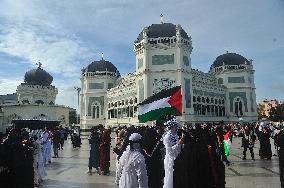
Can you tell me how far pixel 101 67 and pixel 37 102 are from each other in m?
15.1

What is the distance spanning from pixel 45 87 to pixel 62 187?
6293 centimetres

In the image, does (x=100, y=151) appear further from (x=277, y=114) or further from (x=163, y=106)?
(x=277, y=114)

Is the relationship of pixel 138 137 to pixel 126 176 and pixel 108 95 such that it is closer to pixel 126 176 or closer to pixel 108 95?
pixel 126 176

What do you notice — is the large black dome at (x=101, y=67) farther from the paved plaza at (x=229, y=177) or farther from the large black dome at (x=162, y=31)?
the paved plaza at (x=229, y=177)

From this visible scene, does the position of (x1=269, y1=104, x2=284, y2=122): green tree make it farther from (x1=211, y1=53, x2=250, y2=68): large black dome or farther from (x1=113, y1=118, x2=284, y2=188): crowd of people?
(x1=113, y1=118, x2=284, y2=188): crowd of people

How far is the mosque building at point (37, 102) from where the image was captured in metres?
62.5

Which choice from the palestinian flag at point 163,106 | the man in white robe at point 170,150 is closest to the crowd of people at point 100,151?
the palestinian flag at point 163,106

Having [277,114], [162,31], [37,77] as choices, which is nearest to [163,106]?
[162,31]

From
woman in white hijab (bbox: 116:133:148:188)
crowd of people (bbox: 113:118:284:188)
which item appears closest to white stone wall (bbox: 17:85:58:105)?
crowd of people (bbox: 113:118:284:188)

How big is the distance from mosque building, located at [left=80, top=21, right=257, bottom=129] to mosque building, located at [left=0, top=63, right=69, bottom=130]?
5.24 meters

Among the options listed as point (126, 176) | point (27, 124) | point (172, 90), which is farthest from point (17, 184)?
point (27, 124)

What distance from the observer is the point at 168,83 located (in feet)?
164

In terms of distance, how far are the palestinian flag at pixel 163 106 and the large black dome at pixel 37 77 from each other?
63867 millimetres

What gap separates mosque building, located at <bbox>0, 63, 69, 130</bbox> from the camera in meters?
62.5
